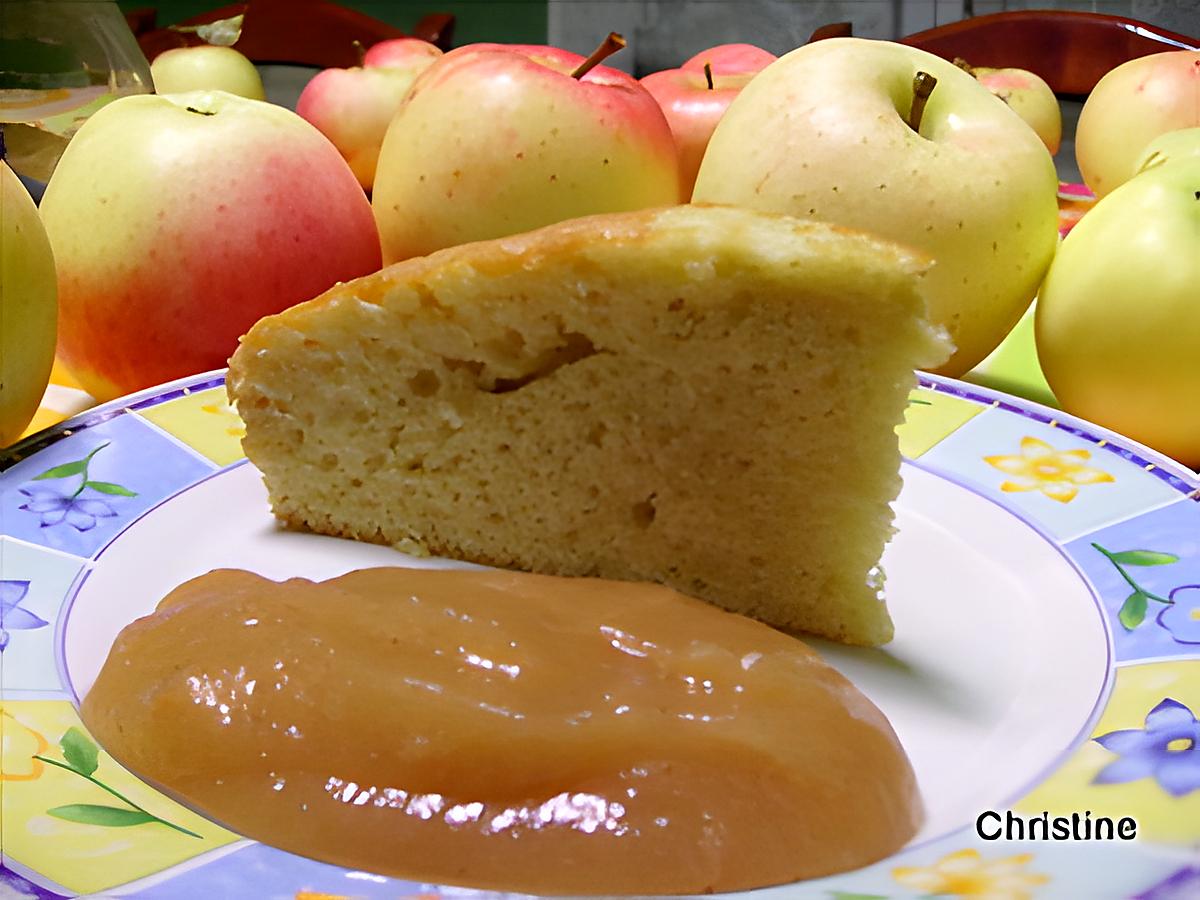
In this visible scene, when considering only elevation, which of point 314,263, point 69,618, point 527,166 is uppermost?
point 527,166

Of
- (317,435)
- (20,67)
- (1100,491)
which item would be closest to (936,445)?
(1100,491)

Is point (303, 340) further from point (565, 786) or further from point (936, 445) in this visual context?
point (936, 445)

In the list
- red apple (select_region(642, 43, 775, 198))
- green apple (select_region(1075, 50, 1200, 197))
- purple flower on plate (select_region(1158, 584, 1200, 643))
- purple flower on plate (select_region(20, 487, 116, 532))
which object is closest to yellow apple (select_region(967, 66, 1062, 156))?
green apple (select_region(1075, 50, 1200, 197))

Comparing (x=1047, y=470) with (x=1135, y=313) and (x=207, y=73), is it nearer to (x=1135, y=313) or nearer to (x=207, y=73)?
(x=1135, y=313)

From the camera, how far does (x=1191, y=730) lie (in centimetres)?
77

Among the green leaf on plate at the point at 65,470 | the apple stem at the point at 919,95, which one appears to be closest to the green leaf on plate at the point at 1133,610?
the apple stem at the point at 919,95

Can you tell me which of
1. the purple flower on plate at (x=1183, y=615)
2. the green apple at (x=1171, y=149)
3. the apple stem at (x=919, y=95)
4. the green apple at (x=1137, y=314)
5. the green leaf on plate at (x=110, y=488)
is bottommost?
the green leaf on plate at (x=110, y=488)

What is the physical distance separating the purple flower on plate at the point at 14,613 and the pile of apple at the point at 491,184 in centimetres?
47

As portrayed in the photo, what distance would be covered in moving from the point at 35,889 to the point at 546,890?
0.94 feet

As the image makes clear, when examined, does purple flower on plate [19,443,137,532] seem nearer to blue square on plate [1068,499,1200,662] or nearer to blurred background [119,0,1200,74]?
blue square on plate [1068,499,1200,662]

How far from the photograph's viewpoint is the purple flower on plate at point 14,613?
0.92 meters

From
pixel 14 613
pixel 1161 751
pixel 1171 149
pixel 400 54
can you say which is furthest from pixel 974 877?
pixel 400 54

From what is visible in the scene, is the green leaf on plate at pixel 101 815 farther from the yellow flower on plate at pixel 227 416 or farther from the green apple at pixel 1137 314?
the green apple at pixel 1137 314

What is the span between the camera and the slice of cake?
0.96 m
